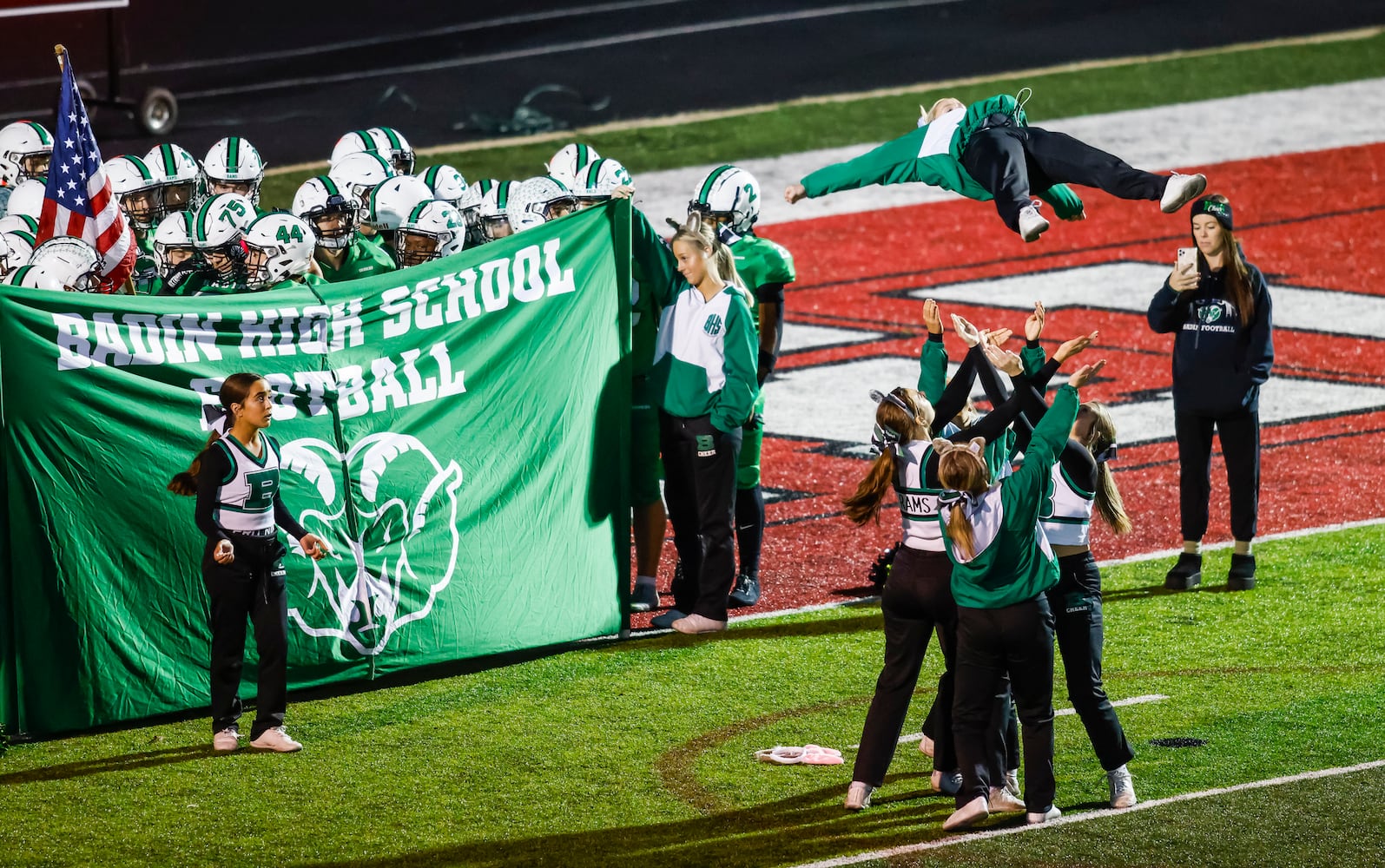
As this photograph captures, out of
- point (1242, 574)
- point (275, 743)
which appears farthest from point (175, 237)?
point (1242, 574)

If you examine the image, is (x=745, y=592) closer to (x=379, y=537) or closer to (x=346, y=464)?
(x=379, y=537)

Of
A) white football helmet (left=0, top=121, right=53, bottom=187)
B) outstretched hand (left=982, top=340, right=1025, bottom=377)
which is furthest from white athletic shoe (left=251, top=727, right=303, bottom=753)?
white football helmet (left=0, top=121, right=53, bottom=187)

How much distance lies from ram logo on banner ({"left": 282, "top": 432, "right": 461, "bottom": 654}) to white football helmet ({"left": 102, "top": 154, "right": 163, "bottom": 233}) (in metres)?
3.13

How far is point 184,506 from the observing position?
877cm

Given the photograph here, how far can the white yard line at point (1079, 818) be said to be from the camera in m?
7.21

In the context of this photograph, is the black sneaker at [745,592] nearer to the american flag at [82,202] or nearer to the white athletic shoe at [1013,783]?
the white athletic shoe at [1013,783]

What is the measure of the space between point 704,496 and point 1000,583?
312 cm

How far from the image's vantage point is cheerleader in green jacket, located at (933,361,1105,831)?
7133mm

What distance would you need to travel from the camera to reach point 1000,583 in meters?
7.15

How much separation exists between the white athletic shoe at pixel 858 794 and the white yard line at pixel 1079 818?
0.35 m

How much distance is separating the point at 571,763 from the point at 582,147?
4.80 meters

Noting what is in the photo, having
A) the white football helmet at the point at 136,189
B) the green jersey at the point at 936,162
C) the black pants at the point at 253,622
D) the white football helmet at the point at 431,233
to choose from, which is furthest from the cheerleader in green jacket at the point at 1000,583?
the white football helmet at the point at 136,189

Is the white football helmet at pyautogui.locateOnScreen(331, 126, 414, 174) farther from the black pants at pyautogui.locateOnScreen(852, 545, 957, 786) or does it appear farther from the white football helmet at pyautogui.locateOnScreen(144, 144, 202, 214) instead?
the black pants at pyautogui.locateOnScreen(852, 545, 957, 786)

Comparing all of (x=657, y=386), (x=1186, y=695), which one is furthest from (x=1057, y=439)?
(x=657, y=386)
